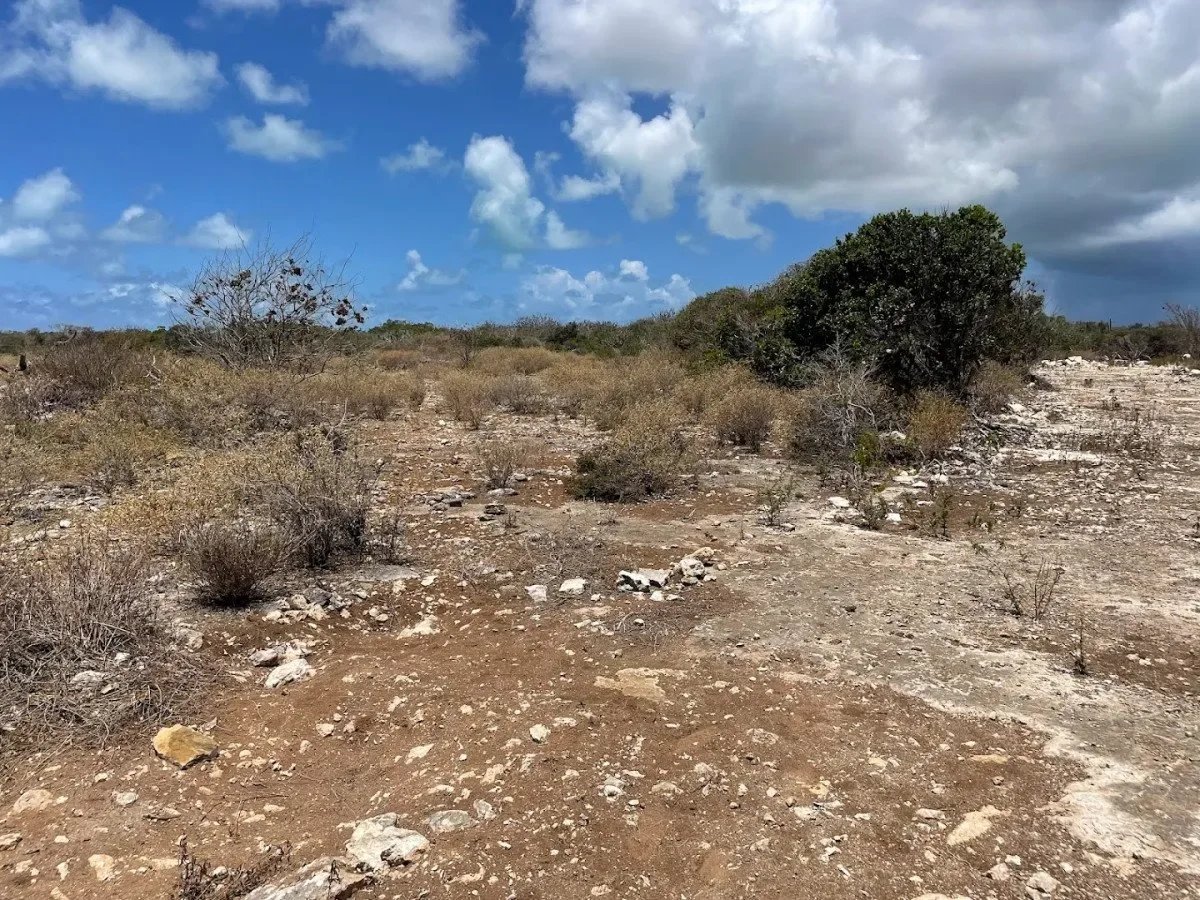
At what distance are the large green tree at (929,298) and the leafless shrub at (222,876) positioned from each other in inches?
428

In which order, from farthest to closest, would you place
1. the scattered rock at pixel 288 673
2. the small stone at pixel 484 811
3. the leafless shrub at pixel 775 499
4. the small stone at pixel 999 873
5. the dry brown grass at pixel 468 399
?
1. the dry brown grass at pixel 468 399
2. the leafless shrub at pixel 775 499
3. the scattered rock at pixel 288 673
4. the small stone at pixel 484 811
5. the small stone at pixel 999 873

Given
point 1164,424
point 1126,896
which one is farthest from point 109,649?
point 1164,424

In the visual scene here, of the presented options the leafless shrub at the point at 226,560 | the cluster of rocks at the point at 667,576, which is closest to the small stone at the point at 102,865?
the leafless shrub at the point at 226,560

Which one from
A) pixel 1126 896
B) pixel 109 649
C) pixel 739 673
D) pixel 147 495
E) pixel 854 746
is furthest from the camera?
pixel 147 495

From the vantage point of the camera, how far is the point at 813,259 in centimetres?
1466

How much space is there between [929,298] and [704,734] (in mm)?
10708

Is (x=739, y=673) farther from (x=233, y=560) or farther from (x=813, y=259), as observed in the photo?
(x=813, y=259)

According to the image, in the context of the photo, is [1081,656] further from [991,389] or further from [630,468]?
[991,389]

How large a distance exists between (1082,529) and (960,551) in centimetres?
148

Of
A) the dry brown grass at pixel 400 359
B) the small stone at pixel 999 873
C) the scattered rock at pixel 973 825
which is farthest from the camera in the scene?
the dry brown grass at pixel 400 359

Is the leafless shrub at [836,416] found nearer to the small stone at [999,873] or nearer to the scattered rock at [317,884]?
the small stone at [999,873]

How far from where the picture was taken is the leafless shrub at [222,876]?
2.57 metres

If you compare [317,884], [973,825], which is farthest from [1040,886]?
[317,884]

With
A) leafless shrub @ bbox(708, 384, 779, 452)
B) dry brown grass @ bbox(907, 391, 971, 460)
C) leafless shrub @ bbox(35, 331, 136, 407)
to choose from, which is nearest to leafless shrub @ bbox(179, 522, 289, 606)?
leafless shrub @ bbox(708, 384, 779, 452)
